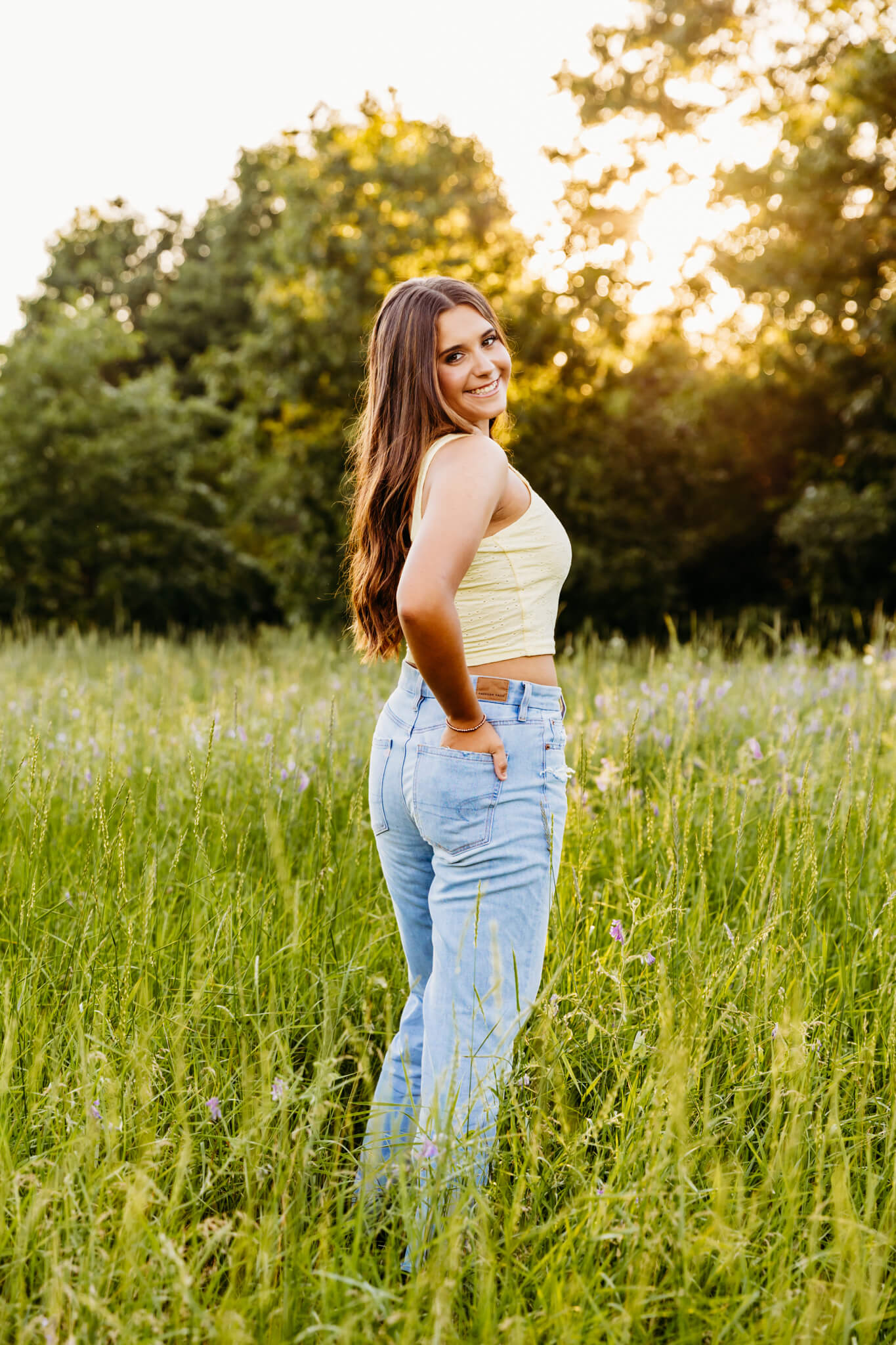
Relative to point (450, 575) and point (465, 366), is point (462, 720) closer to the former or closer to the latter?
point (450, 575)

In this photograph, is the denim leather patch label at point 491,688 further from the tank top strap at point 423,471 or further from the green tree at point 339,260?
the green tree at point 339,260

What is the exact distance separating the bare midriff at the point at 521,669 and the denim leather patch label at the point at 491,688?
2 centimetres

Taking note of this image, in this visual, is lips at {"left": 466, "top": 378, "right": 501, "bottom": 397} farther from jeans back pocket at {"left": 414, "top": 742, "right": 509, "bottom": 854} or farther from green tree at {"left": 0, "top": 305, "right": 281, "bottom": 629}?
green tree at {"left": 0, "top": 305, "right": 281, "bottom": 629}

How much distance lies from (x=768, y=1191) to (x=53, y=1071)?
1372 mm

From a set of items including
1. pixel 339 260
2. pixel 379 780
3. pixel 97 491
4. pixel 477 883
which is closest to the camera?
pixel 477 883

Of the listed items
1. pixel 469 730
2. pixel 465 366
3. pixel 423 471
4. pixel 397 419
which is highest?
pixel 465 366

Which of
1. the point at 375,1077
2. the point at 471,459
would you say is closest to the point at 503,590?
the point at 471,459

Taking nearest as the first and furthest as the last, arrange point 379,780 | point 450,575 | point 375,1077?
point 450,575
point 379,780
point 375,1077

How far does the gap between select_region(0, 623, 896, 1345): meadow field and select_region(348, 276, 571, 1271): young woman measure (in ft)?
0.42

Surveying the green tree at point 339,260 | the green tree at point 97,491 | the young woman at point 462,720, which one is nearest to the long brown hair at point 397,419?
the young woman at point 462,720

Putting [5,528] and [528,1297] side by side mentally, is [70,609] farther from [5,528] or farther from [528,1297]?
[528,1297]

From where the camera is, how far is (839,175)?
41.9ft

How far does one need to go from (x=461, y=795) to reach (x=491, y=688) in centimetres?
21

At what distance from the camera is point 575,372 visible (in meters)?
14.0
